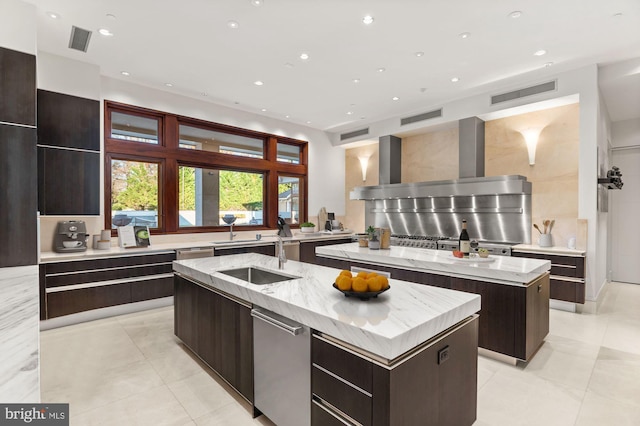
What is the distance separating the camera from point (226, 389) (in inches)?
97.5

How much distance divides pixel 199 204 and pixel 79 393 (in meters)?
3.62

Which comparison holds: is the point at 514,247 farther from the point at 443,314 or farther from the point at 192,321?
the point at 192,321

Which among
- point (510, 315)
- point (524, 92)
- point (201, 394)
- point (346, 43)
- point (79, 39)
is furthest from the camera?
point (524, 92)

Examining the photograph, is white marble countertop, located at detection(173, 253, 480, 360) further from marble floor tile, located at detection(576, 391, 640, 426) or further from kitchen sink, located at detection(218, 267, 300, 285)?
marble floor tile, located at detection(576, 391, 640, 426)

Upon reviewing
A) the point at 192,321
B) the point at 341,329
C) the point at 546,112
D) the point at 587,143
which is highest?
the point at 546,112

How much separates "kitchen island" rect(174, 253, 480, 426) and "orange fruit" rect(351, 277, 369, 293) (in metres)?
0.08

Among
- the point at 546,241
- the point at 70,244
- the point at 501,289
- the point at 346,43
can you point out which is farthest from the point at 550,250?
the point at 70,244

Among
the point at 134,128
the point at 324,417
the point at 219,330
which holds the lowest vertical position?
the point at 324,417

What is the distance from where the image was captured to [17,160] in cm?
260

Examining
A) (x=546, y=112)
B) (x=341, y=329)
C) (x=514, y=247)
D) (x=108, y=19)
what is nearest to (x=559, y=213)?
(x=514, y=247)

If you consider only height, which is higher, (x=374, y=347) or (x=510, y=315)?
(x=374, y=347)

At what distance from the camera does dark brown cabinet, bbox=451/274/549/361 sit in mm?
2664

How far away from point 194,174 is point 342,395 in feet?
16.2

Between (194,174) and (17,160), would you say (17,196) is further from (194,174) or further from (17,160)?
(194,174)
